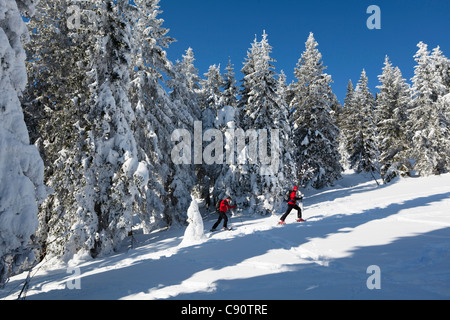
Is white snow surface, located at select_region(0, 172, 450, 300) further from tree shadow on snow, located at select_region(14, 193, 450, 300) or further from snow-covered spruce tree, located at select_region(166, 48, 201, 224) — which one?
snow-covered spruce tree, located at select_region(166, 48, 201, 224)

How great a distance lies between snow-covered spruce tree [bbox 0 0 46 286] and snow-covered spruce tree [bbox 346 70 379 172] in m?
37.5

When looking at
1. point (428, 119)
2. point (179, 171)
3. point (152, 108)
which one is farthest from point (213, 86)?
point (428, 119)

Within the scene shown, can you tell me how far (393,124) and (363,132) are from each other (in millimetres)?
5197

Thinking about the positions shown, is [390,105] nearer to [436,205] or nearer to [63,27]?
[436,205]

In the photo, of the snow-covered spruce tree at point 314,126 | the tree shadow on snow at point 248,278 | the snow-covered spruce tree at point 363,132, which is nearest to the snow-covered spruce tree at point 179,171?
the tree shadow on snow at point 248,278

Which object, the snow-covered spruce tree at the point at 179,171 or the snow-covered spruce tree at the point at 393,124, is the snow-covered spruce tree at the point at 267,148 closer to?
the snow-covered spruce tree at the point at 179,171

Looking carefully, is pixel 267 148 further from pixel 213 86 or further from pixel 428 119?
pixel 428 119

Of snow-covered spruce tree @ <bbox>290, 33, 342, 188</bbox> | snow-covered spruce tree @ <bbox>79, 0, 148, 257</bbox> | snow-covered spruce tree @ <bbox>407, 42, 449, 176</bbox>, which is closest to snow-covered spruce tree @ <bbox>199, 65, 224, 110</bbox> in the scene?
snow-covered spruce tree @ <bbox>290, 33, 342, 188</bbox>

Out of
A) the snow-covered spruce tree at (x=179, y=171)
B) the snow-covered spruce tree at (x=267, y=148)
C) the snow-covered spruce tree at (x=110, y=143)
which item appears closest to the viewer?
the snow-covered spruce tree at (x=110, y=143)

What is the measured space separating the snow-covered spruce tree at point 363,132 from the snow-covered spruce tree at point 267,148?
64.1 ft

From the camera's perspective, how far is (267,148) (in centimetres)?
2091

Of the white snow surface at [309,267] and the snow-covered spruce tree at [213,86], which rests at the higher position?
the snow-covered spruce tree at [213,86]

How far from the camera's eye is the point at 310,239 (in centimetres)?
830

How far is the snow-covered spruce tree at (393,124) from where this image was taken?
2759 centimetres
